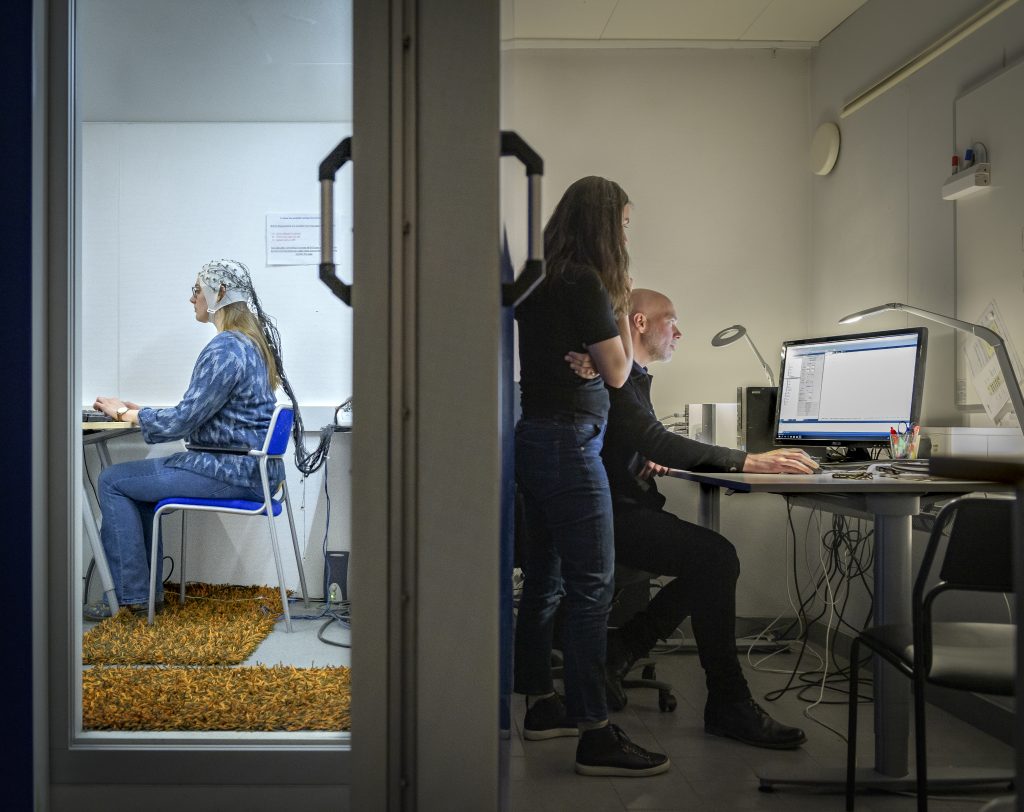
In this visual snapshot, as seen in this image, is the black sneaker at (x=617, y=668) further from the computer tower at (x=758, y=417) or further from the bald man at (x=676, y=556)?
the computer tower at (x=758, y=417)

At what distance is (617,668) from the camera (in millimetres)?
2645

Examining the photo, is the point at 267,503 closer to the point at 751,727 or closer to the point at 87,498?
the point at 87,498

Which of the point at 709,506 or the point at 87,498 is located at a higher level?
the point at 87,498

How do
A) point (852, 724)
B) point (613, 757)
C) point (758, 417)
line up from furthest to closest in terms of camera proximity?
point (758, 417) < point (613, 757) < point (852, 724)

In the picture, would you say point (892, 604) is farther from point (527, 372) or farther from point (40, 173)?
point (40, 173)

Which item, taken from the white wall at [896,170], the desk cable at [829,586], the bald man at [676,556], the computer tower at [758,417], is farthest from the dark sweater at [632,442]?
the white wall at [896,170]

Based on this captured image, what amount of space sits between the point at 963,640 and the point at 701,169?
221 centimetres

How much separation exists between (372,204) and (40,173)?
62cm

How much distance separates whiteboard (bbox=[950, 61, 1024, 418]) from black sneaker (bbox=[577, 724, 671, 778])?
1.38 meters

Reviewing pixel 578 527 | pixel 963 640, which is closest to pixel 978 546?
pixel 963 640

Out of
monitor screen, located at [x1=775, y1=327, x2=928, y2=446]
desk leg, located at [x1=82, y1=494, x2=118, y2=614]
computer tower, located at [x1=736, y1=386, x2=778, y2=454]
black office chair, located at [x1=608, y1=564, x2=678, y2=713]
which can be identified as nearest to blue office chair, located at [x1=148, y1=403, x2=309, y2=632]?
desk leg, located at [x1=82, y1=494, x2=118, y2=614]

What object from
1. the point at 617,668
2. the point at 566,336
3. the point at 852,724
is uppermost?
the point at 566,336
